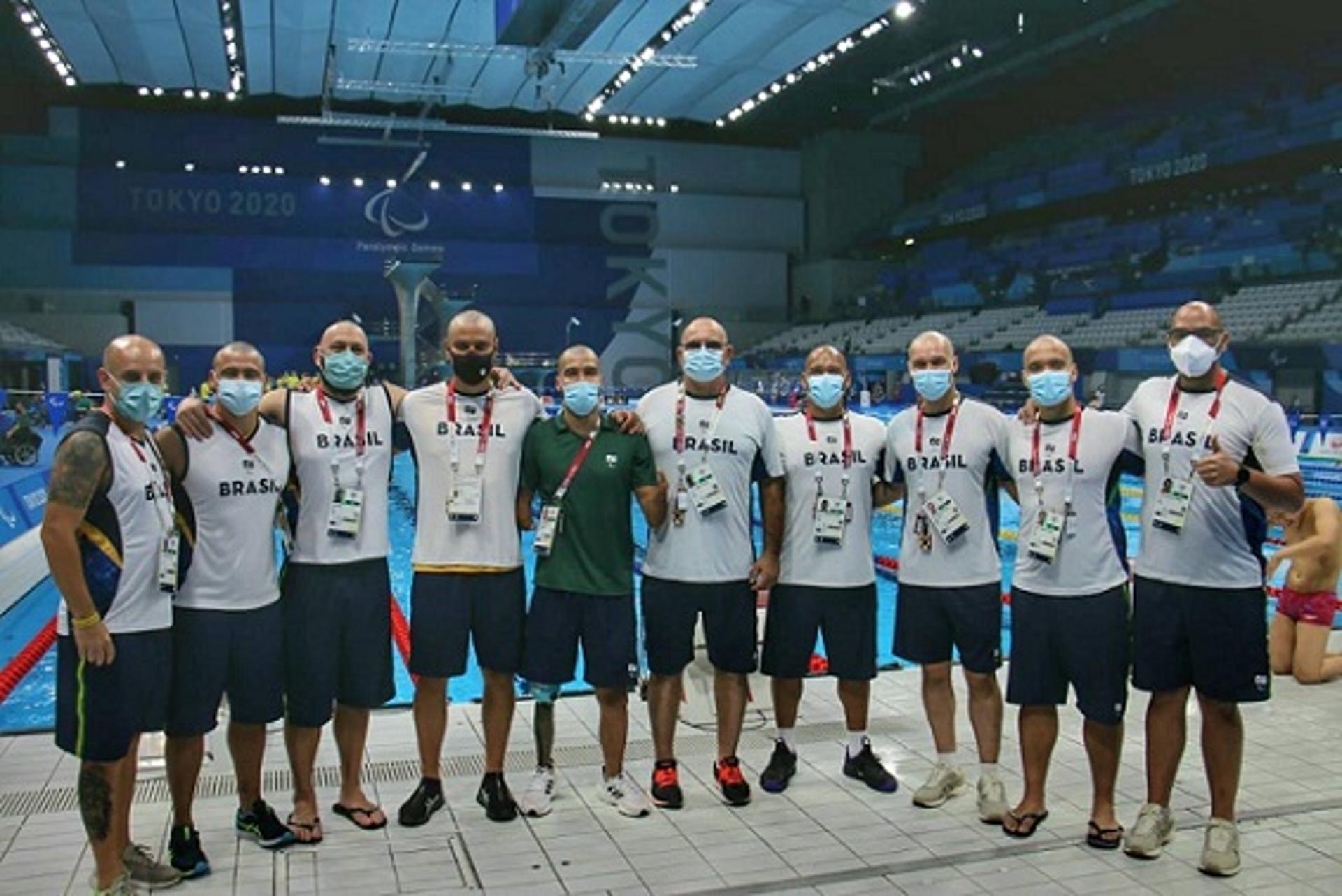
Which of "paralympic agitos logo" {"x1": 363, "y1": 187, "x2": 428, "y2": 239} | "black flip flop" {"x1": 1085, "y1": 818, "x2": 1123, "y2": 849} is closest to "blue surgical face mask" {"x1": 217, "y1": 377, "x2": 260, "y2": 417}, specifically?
"black flip flop" {"x1": 1085, "y1": 818, "x2": 1123, "y2": 849}

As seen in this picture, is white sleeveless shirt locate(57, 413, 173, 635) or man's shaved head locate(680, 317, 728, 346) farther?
man's shaved head locate(680, 317, 728, 346)

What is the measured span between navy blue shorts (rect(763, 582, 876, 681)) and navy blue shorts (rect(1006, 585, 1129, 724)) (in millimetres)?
570

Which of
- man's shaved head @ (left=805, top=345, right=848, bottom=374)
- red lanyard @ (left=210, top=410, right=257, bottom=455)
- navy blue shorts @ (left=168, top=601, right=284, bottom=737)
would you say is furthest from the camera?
man's shaved head @ (left=805, top=345, right=848, bottom=374)

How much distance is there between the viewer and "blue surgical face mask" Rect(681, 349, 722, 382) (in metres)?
3.97

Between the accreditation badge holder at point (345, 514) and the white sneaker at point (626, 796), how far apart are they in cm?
125

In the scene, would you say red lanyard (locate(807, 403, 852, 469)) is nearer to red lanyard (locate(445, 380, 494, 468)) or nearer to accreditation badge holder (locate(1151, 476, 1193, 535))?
accreditation badge holder (locate(1151, 476, 1193, 535))

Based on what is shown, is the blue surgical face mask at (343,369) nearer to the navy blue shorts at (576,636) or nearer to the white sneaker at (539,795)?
the navy blue shorts at (576,636)

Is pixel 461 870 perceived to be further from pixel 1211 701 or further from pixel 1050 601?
pixel 1211 701

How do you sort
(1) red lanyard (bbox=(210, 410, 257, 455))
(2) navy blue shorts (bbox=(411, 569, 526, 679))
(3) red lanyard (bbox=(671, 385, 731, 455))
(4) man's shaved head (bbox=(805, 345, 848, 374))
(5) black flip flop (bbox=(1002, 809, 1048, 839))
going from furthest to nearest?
(4) man's shaved head (bbox=(805, 345, 848, 374)) → (3) red lanyard (bbox=(671, 385, 731, 455)) → (2) navy blue shorts (bbox=(411, 569, 526, 679)) → (5) black flip flop (bbox=(1002, 809, 1048, 839)) → (1) red lanyard (bbox=(210, 410, 257, 455))

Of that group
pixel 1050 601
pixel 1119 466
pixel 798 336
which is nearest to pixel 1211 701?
pixel 1050 601

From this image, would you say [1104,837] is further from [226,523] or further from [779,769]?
[226,523]

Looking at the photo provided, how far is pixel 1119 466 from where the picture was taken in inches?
141

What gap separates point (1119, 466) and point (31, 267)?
27835mm

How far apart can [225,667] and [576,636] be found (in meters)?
1.15
